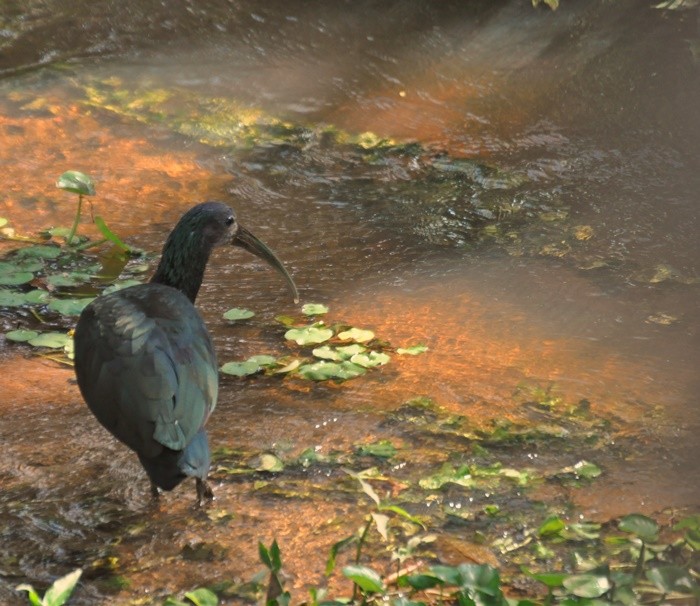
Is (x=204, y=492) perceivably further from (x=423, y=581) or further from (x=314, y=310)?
(x=314, y=310)

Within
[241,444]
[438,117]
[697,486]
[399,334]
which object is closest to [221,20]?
[438,117]

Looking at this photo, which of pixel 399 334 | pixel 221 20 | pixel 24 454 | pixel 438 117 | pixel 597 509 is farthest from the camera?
pixel 221 20

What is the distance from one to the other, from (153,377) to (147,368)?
41 millimetres

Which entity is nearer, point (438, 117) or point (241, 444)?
point (241, 444)

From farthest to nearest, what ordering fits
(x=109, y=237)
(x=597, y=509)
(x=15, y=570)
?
(x=109, y=237) → (x=597, y=509) → (x=15, y=570)

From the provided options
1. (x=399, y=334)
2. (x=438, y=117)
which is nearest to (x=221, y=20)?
(x=438, y=117)

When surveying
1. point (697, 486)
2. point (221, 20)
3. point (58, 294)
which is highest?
point (221, 20)

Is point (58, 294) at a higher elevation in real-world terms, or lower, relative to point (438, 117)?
lower

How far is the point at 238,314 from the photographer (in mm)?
4586

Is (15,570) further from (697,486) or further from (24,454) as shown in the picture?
(697,486)

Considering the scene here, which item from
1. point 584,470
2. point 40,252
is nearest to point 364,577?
point 584,470

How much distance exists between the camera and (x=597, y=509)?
3.22 m

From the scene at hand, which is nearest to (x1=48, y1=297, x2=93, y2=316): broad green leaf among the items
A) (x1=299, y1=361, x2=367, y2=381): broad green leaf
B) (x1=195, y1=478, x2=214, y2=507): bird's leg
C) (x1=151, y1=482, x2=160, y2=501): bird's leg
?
(x1=299, y1=361, x2=367, y2=381): broad green leaf

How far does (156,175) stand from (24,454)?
2.96 m
